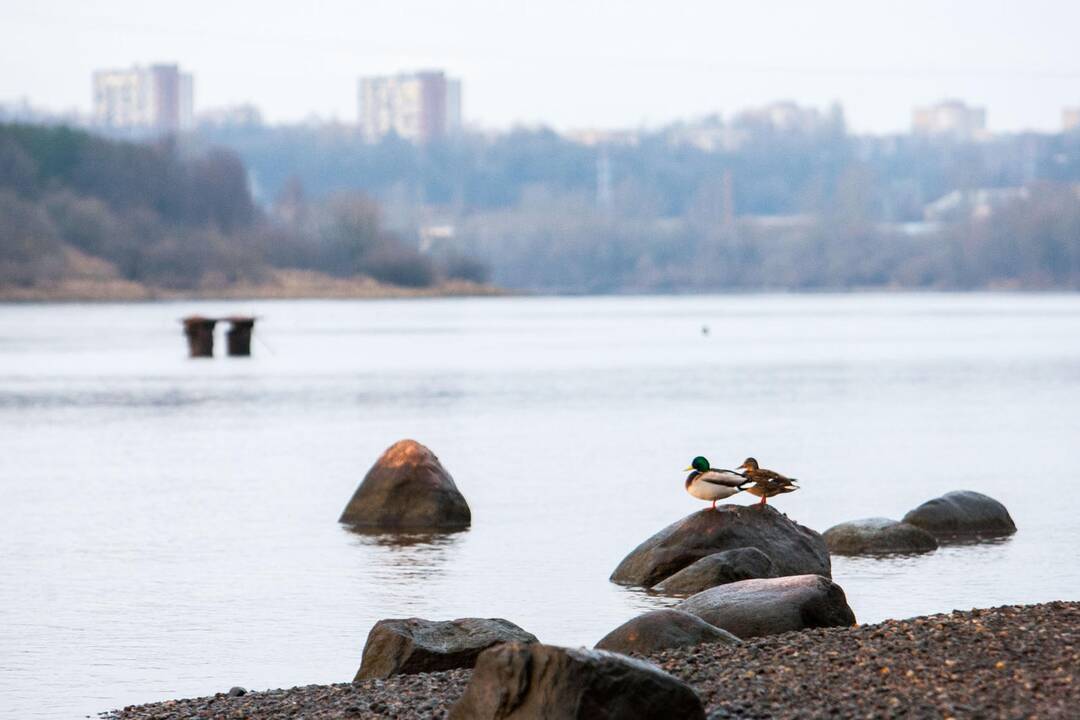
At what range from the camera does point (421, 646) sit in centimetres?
1363

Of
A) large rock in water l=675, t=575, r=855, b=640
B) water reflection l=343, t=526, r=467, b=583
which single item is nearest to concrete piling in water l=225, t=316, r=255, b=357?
water reflection l=343, t=526, r=467, b=583

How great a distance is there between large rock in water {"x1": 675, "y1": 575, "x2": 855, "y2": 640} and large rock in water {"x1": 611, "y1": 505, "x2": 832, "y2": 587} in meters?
2.91

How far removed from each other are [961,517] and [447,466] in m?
12.2

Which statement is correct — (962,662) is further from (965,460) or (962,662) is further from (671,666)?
(965,460)

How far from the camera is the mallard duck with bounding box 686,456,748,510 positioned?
19.0m

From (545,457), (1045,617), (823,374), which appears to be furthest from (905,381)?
(1045,617)

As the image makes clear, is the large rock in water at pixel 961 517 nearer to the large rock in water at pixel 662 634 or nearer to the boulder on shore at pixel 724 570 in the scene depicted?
the boulder on shore at pixel 724 570

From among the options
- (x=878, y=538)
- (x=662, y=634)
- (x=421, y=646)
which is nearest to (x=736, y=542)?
(x=878, y=538)

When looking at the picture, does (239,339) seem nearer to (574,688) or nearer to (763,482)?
(763,482)

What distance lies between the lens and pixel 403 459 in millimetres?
24203

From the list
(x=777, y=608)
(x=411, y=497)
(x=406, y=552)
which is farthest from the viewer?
(x=411, y=497)

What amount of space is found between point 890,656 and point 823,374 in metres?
54.8

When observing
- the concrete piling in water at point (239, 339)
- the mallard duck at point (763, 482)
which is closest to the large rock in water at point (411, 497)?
the mallard duck at point (763, 482)

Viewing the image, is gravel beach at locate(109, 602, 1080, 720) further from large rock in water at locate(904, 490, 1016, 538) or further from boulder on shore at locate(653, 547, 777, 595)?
large rock in water at locate(904, 490, 1016, 538)
